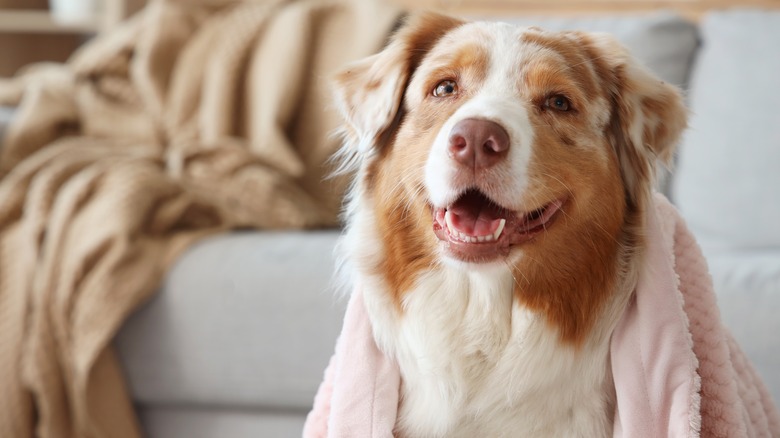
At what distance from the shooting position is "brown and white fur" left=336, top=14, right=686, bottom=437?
1.28 metres

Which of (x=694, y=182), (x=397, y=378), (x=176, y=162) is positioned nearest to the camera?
(x=397, y=378)

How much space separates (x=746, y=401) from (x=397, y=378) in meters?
0.52

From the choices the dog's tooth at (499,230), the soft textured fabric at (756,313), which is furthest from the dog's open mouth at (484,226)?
the soft textured fabric at (756,313)

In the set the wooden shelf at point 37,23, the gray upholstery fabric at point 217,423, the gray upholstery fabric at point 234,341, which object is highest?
the wooden shelf at point 37,23

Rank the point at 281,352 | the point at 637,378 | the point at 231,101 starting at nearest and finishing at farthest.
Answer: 1. the point at 637,378
2. the point at 281,352
3. the point at 231,101

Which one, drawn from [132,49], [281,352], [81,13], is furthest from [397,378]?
[81,13]

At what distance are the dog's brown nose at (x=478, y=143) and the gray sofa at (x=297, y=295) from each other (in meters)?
0.92

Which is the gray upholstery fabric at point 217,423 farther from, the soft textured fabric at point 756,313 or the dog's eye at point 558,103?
the dog's eye at point 558,103

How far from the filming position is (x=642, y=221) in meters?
1.35

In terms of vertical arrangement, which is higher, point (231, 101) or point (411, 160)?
point (411, 160)

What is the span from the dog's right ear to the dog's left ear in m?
0.27

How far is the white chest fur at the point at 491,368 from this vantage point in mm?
1314

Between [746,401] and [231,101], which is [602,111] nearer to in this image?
[746,401]

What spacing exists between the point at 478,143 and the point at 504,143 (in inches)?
1.3
